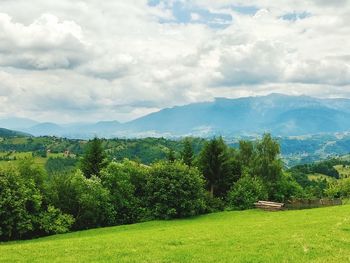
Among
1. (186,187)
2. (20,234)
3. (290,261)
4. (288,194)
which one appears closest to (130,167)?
(186,187)

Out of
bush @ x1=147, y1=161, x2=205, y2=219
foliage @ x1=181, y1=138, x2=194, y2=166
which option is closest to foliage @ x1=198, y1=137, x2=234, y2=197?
foliage @ x1=181, y1=138, x2=194, y2=166

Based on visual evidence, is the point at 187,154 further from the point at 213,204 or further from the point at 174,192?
the point at 174,192

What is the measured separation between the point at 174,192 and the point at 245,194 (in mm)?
16726

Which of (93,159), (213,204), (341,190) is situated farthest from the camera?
(341,190)

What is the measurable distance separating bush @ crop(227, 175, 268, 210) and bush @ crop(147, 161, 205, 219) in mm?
9460

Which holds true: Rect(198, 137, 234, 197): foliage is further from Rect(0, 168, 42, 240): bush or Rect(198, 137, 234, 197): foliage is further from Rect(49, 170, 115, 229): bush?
Rect(0, 168, 42, 240): bush

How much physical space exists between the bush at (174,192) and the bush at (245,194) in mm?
9460

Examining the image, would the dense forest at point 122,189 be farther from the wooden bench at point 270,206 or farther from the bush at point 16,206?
the wooden bench at point 270,206

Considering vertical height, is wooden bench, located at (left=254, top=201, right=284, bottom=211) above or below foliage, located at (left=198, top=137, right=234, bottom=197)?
below

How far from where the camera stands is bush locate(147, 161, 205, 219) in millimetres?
71250

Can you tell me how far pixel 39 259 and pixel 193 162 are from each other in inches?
2601

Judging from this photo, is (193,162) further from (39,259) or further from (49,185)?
(39,259)

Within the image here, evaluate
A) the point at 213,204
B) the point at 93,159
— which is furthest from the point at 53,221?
the point at 213,204

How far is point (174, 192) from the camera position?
7225cm
